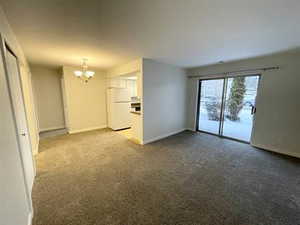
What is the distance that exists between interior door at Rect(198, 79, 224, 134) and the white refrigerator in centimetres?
280

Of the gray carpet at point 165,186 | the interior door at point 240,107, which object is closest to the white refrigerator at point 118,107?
the gray carpet at point 165,186

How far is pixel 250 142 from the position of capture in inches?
142

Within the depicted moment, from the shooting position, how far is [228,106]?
412cm

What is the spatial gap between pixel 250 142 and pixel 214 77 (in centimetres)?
→ 216

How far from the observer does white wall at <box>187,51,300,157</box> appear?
2896mm

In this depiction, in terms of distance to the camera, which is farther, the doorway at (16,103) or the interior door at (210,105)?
the interior door at (210,105)

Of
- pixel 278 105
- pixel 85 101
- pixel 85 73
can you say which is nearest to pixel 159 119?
pixel 85 73

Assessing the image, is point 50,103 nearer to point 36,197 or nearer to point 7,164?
point 36,197

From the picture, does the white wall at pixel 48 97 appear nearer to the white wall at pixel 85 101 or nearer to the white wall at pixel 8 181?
the white wall at pixel 85 101

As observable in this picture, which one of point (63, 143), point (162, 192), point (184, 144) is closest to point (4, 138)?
point (162, 192)

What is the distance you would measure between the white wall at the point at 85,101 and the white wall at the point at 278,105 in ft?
15.3

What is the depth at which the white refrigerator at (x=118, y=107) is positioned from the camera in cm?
489

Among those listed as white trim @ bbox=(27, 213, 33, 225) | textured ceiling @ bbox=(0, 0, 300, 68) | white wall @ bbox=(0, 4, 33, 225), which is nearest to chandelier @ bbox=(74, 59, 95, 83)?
textured ceiling @ bbox=(0, 0, 300, 68)

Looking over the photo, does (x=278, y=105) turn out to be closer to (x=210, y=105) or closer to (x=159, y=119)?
(x=210, y=105)
